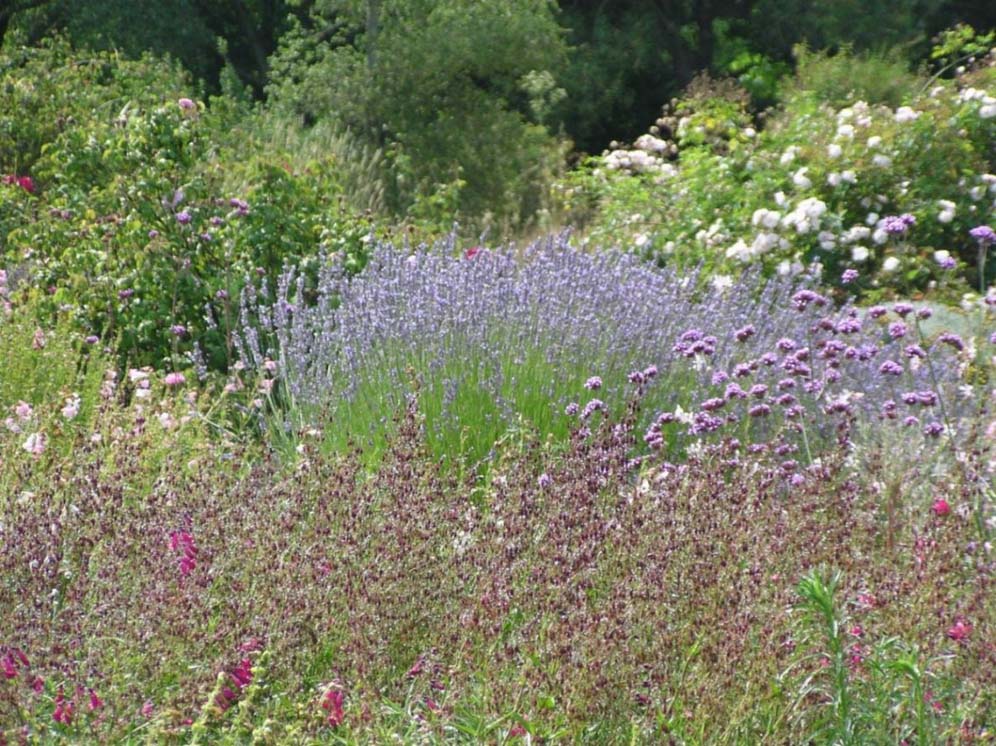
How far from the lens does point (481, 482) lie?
500 centimetres

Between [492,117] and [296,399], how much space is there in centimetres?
1070

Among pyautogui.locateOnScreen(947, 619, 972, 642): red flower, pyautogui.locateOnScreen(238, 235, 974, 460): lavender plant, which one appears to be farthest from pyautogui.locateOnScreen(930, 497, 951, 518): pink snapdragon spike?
pyautogui.locateOnScreen(238, 235, 974, 460): lavender plant

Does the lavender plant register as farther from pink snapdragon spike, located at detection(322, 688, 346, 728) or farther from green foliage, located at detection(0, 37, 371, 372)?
pink snapdragon spike, located at detection(322, 688, 346, 728)

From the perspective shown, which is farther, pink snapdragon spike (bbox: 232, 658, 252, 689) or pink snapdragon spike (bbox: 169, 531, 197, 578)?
Result: pink snapdragon spike (bbox: 169, 531, 197, 578)

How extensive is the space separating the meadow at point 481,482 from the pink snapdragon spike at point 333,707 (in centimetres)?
2

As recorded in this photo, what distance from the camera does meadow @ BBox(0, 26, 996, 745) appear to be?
285cm

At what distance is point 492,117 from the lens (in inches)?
618

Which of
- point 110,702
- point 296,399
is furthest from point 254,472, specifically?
point 296,399

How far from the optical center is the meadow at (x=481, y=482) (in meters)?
2.85

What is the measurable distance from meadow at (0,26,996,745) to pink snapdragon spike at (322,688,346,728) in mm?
16

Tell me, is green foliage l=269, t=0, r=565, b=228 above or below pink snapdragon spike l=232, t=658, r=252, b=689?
below

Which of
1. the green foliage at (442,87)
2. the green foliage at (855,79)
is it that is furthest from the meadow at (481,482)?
the green foliage at (855,79)

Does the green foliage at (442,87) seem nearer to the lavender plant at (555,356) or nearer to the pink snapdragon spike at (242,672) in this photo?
the lavender plant at (555,356)

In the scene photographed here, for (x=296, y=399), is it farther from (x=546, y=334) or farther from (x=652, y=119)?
(x=652, y=119)
